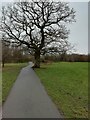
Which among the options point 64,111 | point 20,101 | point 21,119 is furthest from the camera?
point 20,101

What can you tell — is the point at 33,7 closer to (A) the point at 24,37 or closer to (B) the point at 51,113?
(A) the point at 24,37

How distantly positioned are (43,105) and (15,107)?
965 millimetres

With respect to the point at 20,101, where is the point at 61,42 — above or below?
above

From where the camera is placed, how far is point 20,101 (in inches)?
404

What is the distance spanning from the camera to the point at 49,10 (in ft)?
132

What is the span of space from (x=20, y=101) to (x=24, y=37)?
30.7 m

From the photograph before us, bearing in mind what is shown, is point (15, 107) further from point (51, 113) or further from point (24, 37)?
point (24, 37)

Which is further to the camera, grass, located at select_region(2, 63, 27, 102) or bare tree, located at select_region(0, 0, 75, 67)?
bare tree, located at select_region(0, 0, 75, 67)

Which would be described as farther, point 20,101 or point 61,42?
point 61,42

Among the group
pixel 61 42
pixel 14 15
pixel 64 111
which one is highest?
pixel 14 15

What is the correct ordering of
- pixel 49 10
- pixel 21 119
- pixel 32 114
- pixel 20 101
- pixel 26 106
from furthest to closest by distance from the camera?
pixel 49 10 → pixel 20 101 → pixel 26 106 → pixel 32 114 → pixel 21 119

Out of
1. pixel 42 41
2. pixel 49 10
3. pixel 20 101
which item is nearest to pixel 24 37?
pixel 42 41

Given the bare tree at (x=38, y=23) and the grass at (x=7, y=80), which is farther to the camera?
the bare tree at (x=38, y=23)

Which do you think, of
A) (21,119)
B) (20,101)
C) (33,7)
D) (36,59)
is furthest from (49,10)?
(21,119)
